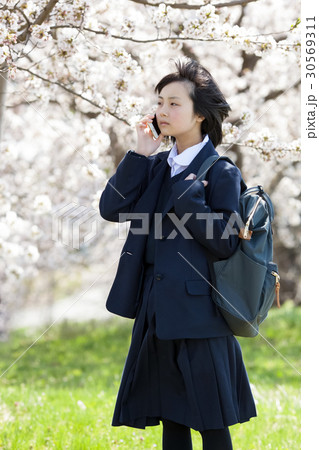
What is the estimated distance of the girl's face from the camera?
1.93m

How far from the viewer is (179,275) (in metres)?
1.85

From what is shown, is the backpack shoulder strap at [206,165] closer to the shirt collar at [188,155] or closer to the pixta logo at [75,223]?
the shirt collar at [188,155]

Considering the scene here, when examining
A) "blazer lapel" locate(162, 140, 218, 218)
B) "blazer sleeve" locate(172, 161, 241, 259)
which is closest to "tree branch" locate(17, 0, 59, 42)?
"blazer lapel" locate(162, 140, 218, 218)

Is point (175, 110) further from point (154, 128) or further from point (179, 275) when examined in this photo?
point (179, 275)

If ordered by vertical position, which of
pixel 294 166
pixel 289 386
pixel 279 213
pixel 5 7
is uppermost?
pixel 5 7

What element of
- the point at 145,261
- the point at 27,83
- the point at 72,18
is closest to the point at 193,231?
the point at 145,261

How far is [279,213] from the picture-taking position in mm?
8070

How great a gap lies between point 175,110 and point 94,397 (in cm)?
208

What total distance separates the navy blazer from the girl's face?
0.35 ft

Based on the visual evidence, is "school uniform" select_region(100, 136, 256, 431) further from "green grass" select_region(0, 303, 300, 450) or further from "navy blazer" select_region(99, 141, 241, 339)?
"green grass" select_region(0, 303, 300, 450)

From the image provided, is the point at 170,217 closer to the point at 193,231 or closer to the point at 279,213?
the point at 193,231

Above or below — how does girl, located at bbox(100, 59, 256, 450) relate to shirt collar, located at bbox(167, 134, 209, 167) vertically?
below
